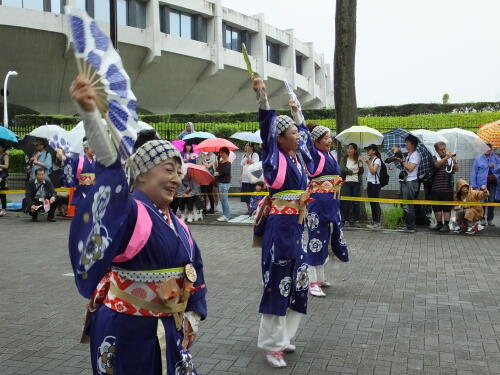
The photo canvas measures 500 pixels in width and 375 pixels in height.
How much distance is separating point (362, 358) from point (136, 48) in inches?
1194

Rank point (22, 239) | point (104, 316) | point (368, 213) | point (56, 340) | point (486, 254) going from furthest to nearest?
point (368, 213) < point (22, 239) < point (486, 254) < point (56, 340) < point (104, 316)

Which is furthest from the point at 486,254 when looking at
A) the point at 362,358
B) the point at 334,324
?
the point at 362,358

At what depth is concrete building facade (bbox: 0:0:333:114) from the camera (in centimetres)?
2923

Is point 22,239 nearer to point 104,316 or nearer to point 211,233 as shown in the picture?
point 211,233

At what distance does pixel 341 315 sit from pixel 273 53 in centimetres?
4103

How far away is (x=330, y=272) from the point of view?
7992 millimetres

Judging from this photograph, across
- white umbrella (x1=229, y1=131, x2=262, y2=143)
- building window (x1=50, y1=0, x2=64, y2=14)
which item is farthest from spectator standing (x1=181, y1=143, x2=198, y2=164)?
building window (x1=50, y1=0, x2=64, y2=14)

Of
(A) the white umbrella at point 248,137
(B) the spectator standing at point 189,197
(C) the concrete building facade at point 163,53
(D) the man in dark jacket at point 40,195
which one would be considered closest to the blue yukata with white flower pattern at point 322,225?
(B) the spectator standing at point 189,197

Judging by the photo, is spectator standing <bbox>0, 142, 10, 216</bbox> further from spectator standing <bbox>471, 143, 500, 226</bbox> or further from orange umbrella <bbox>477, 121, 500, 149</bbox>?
orange umbrella <bbox>477, 121, 500, 149</bbox>

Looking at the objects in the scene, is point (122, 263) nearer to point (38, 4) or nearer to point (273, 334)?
point (273, 334)

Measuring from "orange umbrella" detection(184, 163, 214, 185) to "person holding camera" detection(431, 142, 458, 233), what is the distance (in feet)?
16.2

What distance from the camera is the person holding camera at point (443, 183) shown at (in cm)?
1162

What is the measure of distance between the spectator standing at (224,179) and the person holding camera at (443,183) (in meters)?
4.86

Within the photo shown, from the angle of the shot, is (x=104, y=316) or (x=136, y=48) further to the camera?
(x=136, y=48)
